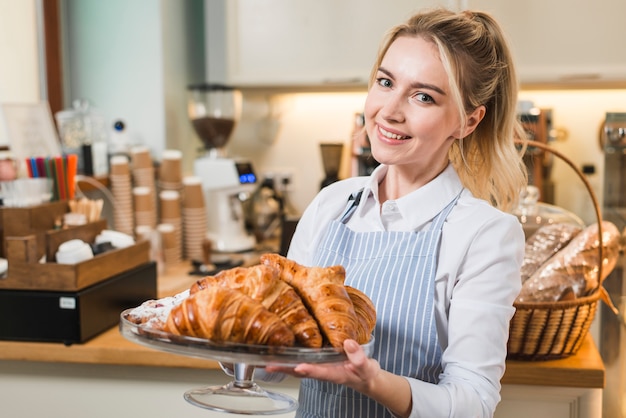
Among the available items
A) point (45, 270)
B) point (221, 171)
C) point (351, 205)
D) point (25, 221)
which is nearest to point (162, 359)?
point (45, 270)

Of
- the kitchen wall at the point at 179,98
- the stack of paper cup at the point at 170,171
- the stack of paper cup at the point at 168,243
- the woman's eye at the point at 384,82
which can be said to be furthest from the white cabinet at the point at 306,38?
the woman's eye at the point at 384,82

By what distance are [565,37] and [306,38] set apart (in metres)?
0.87

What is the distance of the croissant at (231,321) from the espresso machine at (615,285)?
1086 millimetres

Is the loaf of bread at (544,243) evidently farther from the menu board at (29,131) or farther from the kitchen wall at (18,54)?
the kitchen wall at (18,54)

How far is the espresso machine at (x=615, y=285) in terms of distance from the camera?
175cm

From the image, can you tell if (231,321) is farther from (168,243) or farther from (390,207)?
(168,243)

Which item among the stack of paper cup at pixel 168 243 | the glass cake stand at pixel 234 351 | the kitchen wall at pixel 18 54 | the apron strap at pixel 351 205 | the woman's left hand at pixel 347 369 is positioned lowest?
the stack of paper cup at pixel 168 243

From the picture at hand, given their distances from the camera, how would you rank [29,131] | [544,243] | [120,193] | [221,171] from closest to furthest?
[544,243]
[29,131]
[120,193]
[221,171]

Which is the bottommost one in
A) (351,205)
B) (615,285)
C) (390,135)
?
(615,285)

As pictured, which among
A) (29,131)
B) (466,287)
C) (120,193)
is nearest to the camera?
(466,287)

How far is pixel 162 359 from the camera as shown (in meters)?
1.74

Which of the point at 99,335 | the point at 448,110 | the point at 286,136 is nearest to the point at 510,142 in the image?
the point at 448,110

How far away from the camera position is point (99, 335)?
1818 millimetres

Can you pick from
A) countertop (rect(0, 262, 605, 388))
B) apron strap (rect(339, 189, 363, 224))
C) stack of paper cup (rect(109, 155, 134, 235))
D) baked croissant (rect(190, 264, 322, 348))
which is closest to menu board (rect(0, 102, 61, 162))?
stack of paper cup (rect(109, 155, 134, 235))
